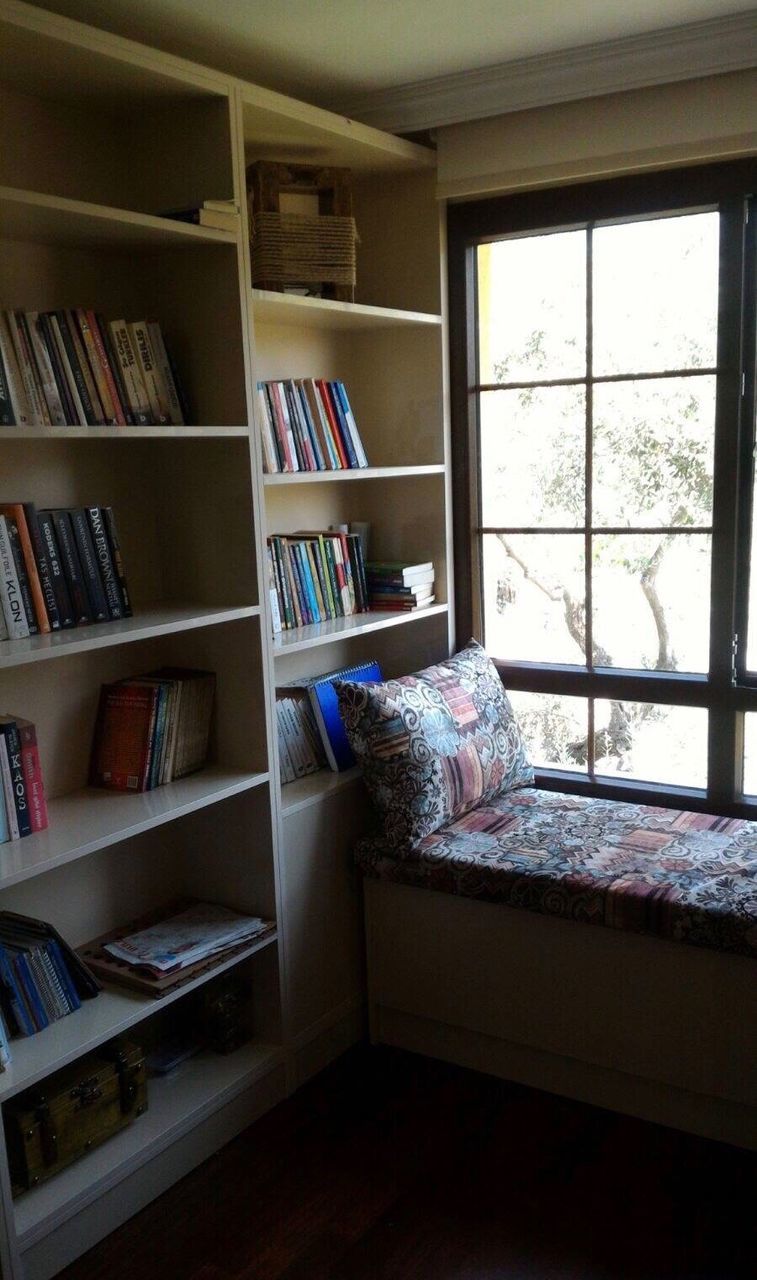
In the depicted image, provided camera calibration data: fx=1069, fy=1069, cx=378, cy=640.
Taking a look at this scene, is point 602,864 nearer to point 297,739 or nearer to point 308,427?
point 297,739

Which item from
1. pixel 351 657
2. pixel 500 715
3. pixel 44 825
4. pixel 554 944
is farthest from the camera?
pixel 351 657

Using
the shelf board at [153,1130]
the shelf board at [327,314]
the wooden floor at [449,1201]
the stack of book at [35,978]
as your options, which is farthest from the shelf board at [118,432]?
the wooden floor at [449,1201]

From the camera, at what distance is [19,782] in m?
2.00

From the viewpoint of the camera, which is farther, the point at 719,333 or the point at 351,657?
the point at 351,657

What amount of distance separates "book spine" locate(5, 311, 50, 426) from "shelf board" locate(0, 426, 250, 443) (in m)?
0.06

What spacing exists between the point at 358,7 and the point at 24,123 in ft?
2.31

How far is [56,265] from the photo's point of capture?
7.27ft

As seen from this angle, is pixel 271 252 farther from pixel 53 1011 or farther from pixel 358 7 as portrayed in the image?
pixel 53 1011

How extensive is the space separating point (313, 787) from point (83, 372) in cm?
113

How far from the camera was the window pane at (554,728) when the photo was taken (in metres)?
3.00

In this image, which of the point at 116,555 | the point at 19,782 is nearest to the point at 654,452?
the point at 116,555

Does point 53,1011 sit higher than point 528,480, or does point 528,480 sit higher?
point 528,480

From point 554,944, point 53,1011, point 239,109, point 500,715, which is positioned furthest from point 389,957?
point 239,109

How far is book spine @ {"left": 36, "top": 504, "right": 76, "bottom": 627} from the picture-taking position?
2.03 m
